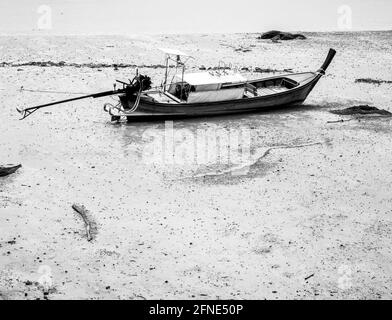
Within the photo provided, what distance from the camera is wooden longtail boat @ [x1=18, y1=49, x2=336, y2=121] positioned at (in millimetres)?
17672

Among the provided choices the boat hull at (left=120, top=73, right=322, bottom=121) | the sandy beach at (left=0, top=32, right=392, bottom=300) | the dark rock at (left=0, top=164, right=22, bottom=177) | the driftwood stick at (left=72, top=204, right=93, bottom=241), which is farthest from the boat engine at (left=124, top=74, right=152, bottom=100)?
the driftwood stick at (left=72, top=204, right=93, bottom=241)

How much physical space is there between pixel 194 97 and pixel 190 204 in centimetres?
617

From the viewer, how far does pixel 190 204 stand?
1298 cm

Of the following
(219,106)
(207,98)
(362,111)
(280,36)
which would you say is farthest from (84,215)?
(280,36)

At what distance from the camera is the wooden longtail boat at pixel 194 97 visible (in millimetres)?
17672

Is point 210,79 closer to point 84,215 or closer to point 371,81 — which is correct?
point 84,215

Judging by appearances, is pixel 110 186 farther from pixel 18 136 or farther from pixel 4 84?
pixel 4 84

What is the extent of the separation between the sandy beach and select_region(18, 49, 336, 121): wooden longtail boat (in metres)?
0.44

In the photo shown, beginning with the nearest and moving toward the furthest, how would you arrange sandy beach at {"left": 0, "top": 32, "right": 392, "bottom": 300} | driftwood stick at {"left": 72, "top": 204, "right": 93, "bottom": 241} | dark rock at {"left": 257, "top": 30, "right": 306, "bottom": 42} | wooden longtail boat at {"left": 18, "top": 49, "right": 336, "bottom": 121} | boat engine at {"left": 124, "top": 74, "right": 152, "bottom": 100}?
sandy beach at {"left": 0, "top": 32, "right": 392, "bottom": 300} → driftwood stick at {"left": 72, "top": 204, "right": 93, "bottom": 241} → boat engine at {"left": 124, "top": 74, "right": 152, "bottom": 100} → wooden longtail boat at {"left": 18, "top": 49, "right": 336, "bottom": 121} → dark rock at {"left": 257, "top": 30, "right": 306, "bottom": 42}

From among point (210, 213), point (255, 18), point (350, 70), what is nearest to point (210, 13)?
point (255, 18)

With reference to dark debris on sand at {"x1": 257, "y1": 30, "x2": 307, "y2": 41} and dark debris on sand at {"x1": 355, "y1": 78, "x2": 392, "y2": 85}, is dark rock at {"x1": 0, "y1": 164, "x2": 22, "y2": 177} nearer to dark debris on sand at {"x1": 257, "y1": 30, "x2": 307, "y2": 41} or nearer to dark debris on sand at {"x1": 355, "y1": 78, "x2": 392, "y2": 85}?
dark debris on sand at {"x1": 355, "y1": 78, "x2": 392, "y2": 85}

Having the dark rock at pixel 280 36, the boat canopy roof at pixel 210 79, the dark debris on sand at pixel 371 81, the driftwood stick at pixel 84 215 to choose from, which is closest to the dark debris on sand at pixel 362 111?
the dark debris on sand at pixel 371 81

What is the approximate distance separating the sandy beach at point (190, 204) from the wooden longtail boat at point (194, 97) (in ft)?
1.43
